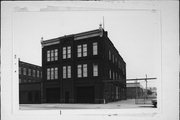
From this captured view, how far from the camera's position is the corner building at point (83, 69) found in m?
5.35

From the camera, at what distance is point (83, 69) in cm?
558

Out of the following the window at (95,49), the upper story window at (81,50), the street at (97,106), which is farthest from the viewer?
the upper story window at (81,50)

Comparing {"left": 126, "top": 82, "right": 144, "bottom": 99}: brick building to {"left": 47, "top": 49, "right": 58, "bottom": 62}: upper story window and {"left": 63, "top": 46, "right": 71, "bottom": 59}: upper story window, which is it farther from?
{"left": 47, "top": 49, "right": 58, "bottom": 62}: upper story window

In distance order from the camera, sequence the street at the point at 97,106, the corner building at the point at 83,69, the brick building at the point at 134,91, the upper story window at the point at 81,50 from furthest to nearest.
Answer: the upper story window at the point at 81,50 → the corner building at the point at 83,69 → the brick building at the point at 134,91 → the street at the point at 97,106

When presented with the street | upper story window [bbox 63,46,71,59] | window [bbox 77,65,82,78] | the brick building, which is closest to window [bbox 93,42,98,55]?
window [bbox 77,65,82,78]

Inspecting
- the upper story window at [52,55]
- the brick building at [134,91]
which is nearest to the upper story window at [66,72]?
the upper story window at [52,55]

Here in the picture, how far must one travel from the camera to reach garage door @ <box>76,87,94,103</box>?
5.35 meters

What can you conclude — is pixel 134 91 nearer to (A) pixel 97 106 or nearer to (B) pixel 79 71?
(A) pixel 97 106

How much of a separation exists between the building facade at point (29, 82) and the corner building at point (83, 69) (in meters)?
0.16

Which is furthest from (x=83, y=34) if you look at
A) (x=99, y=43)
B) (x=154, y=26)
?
(x=154, y=26)

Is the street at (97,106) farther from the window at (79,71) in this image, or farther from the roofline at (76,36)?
the roofline at (76,36)

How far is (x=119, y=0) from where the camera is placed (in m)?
5.05

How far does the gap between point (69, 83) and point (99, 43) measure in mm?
1351

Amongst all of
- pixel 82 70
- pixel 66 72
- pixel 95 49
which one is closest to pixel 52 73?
pixel 66 72
